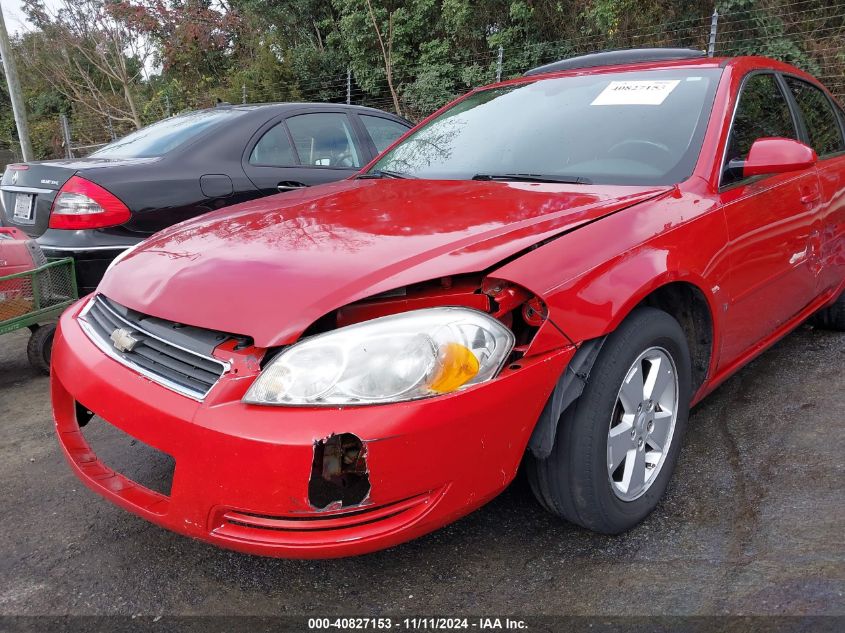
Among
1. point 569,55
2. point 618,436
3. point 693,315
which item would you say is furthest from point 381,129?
point 569,55

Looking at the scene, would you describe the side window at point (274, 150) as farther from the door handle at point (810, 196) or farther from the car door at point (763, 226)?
the door handle at point (810, 196)

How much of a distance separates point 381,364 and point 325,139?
3.64 m

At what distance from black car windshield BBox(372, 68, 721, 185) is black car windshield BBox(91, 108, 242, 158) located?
186cm

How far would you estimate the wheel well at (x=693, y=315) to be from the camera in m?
2.28

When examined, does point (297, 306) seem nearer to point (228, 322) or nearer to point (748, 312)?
point (228, 322)

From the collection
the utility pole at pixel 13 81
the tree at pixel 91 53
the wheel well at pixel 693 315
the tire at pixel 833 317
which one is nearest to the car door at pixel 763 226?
the wheel well at pixel 693 315

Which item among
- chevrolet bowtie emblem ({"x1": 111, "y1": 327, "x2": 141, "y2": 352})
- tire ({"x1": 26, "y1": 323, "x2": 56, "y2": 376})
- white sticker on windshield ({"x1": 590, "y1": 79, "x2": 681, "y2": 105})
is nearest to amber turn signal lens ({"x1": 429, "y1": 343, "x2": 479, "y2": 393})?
chevrolet bowtie emblem ({"x1": 111, "y1": 327, "x2": 141, "y2": 352})

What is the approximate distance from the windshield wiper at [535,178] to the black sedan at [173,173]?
6.70 ft

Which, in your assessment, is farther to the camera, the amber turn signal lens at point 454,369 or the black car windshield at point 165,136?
the black car windshield at point 165,136

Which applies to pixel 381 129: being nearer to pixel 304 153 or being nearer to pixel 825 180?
pixel 304 153

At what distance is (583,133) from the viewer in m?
2.77

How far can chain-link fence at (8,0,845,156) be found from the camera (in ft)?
31.7

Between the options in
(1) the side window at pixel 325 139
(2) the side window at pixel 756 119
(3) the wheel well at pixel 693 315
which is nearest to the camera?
(3) the wheel well at pixel 693 315

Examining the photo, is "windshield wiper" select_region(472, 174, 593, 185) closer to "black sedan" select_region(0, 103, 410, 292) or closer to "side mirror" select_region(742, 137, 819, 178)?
"side mirror" select_region(742, 137, 819, 178)
